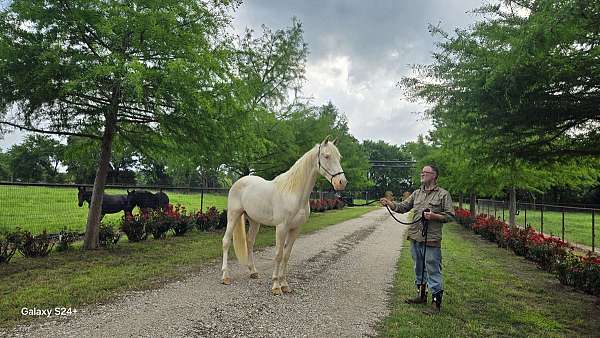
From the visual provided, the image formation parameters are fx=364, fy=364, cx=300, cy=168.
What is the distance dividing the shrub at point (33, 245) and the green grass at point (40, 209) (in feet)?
5.60

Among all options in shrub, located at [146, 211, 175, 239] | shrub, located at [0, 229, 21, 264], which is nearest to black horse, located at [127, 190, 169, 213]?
shrub, located at [146, 211, 175, 239]

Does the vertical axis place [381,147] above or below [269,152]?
above

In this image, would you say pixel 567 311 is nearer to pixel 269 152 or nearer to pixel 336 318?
pixel 336 318

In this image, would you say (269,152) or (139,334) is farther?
(269,152)

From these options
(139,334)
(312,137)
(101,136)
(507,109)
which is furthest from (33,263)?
(312,137)

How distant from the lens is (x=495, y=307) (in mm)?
5500

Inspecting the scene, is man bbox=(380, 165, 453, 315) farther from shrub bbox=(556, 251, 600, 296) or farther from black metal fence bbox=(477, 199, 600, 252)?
black metal fence bbox=(477, 199, 600, 252)

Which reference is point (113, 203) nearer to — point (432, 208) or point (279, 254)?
point (279, 254)

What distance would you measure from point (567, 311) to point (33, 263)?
30.5 ft

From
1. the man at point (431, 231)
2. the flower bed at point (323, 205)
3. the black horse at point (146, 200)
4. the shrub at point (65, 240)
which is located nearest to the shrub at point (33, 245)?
the shrub at point (65, 240)

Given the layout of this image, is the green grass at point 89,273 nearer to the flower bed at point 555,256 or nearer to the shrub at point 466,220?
the flower bed at point 555,256

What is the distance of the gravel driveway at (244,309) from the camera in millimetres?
3971

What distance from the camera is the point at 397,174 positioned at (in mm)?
85875

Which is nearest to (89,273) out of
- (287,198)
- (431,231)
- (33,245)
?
(33,245)
